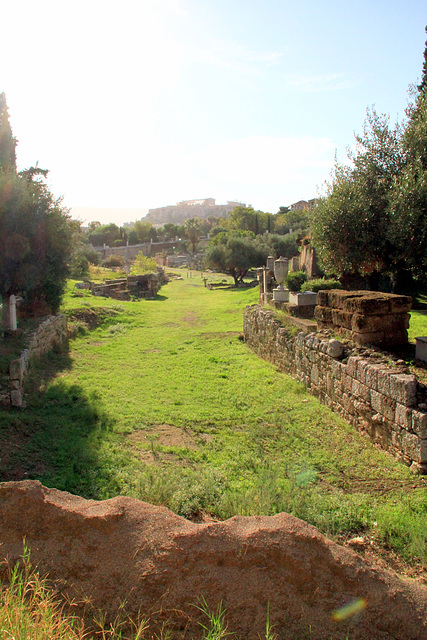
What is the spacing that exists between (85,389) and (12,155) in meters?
11.5

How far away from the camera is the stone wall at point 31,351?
745 cm

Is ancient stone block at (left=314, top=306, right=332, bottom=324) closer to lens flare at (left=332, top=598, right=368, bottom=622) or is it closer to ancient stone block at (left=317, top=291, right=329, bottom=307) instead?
ancient stone block at (left=317, top=291, right=329, bottom=307)

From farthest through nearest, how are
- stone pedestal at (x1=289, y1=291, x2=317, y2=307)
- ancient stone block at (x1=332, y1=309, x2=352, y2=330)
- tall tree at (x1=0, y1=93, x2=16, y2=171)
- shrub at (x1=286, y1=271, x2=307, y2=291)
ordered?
shrub at (x1=286, y1=271, x2=307, y2=291), tall tree at (x1=0, y1=93, x2=16, y2=171), stone pedestal at (x1=289, y1=291, x2=317, y2=307), ancient stone block at (x1=332, y1=309, x2=352, y2=330)

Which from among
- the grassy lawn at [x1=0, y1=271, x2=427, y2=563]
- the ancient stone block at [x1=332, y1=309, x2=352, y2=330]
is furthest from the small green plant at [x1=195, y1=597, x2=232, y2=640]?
the ancient stone block at [x1=332, y1=309, x2=352, y2=330]

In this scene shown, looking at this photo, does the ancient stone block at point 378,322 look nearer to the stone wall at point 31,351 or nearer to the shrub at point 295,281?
the stone wall at point 31,351

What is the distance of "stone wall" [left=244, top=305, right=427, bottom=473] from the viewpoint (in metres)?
5.70

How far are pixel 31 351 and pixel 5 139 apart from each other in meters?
10.1

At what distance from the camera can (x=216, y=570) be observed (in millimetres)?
2959

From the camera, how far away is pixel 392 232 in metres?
11.4

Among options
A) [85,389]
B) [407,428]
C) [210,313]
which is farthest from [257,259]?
[407,428]

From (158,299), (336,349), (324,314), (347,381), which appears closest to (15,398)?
(347,381)

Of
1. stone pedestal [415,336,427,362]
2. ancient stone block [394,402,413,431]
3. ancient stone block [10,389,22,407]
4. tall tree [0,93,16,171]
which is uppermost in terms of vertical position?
tall tree [0,93,16,171]

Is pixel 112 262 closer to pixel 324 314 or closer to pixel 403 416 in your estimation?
pixel 324 314

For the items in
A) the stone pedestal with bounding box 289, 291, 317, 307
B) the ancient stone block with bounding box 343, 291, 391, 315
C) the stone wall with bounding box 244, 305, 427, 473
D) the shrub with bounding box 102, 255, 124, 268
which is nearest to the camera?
the stone wall with bounding box 244, 305, 427, 473
